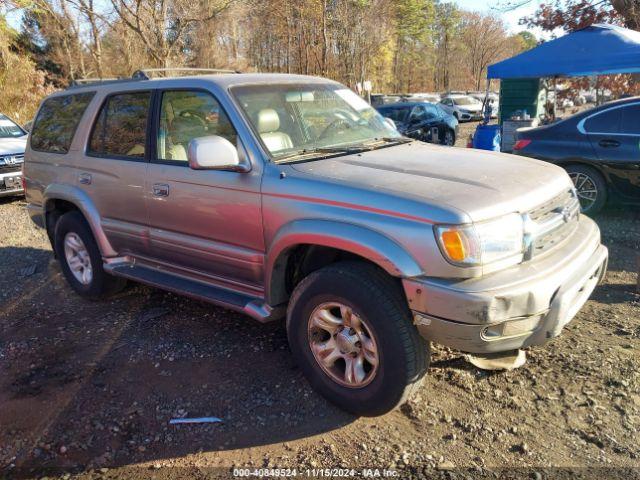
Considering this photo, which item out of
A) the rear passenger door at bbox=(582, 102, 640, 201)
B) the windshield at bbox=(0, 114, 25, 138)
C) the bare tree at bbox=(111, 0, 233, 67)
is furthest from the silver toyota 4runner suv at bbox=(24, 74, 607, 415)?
the bare tree at bbox=(111, 0, 233, 67)

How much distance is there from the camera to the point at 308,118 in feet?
12.7

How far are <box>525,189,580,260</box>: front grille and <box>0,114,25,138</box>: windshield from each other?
11.0 metres

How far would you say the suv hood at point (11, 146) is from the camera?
1002 centimetres

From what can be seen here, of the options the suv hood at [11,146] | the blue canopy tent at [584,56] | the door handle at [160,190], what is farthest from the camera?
the suv hood at [11,146]

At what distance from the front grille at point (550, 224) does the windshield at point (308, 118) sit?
4.43 ft

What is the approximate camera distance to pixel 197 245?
12.4 ft

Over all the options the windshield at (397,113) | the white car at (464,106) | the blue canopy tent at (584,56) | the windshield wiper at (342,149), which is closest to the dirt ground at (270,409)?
the windshield wiper at (342,149)

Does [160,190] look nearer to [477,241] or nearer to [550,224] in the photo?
[477,241]

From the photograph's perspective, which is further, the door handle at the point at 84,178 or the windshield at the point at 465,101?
the windshield at the point at 465,101

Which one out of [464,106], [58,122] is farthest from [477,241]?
[464,106]

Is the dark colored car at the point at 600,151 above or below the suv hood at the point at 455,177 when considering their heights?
below

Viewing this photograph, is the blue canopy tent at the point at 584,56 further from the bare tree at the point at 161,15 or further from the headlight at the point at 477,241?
the bare tree at the point at 161,15

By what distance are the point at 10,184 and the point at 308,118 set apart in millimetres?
8082

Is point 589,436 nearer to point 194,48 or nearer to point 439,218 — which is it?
point 439,218
